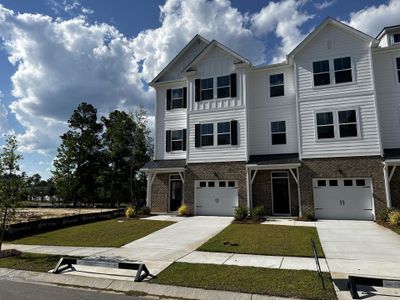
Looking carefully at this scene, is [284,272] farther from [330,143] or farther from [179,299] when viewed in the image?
[330,143]

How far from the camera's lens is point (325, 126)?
16.7 m

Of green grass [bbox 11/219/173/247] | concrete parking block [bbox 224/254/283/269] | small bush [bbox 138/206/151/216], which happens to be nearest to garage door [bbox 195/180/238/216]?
small bush [bbox 138/206/151/216]

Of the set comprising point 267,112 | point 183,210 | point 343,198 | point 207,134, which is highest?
point 267,112

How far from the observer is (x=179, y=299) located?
234 inches

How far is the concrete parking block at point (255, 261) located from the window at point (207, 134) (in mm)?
10719

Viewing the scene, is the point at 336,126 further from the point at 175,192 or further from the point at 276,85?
the point at 175,192

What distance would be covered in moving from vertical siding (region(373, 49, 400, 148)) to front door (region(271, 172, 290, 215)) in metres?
5.75

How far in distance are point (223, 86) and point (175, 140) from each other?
5040mm

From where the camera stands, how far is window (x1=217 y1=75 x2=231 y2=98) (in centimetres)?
1914

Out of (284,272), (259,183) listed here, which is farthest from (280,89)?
(284,272)

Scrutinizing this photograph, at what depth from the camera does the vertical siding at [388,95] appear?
53.3 ft

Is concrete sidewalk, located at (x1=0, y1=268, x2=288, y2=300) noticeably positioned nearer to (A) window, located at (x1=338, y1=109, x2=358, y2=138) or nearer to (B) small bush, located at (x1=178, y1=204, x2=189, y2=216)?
(B) small bush, located at (x1=178, y1=204, x2=189, y2=216)

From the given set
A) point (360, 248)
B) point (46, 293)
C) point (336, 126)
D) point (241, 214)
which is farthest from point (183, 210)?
point (46, 293)

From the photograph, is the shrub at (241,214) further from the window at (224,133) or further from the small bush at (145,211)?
the small bush at (145,211)
